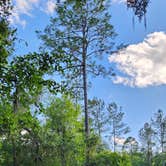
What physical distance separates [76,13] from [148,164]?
55918 millimetres

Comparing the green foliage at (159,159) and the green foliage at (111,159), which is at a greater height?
the green foliage at (159,159)

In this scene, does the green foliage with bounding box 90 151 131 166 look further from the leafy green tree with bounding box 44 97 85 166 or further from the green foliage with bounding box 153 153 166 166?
the green foliage with bounding box 153 153 166 166

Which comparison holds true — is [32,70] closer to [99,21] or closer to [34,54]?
[34,54]

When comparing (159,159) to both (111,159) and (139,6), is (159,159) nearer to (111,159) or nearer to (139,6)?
(111,159)

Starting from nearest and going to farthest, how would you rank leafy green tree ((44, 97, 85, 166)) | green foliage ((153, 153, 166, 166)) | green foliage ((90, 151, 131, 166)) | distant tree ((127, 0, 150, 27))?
1. distant tree ((127, 0, 150, 27))
2. leafy green tree ((44, 97, 85, 166))
3. green foliage ((90, 151, 131, 166))
4. green foliage ((153, 153, 166, 166))

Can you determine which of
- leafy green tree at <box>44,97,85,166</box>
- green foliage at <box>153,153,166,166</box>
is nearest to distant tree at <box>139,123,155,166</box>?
green foliage at <box>153,153,166,166</box>

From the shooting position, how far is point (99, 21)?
1025 inches

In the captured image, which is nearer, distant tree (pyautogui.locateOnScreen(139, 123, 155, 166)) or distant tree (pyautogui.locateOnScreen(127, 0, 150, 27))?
distant tree (pyautogui.locateOnScreen(127, 0, 150, 27))

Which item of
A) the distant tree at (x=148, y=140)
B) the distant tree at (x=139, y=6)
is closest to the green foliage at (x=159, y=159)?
the distant tree at (x=148, y=140)

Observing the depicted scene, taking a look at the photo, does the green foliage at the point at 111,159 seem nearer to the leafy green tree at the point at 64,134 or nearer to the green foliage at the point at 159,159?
the leafy green tree at the point at 64,134

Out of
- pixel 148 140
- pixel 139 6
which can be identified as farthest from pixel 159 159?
pixel 139 6

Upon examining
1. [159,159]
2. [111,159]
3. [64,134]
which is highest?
[159,159]


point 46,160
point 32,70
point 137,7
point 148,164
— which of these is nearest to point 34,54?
point 32,70

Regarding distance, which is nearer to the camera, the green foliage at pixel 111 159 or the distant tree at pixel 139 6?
the distant tree at pixel 139 6
